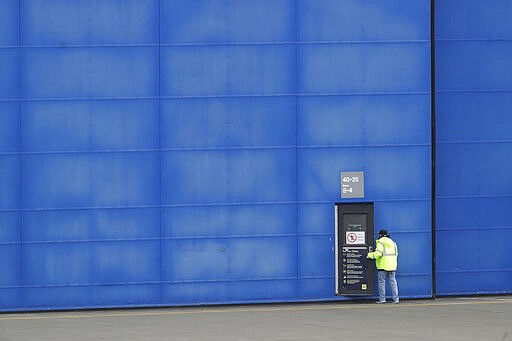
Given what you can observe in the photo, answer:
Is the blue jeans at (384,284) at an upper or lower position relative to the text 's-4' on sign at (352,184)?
lower

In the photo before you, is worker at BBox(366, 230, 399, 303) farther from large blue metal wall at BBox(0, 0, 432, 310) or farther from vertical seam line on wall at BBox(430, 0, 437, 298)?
vertical seam line on wall at BBox(430, 0, 437, 298)

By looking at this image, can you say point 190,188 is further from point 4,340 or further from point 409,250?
point 4,340

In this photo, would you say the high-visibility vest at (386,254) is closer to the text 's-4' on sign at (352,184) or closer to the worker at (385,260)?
the worker at (385,260)

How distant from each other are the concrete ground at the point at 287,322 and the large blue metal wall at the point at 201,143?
3.04ft

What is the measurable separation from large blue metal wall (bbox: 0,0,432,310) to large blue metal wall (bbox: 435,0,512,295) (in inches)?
58.3

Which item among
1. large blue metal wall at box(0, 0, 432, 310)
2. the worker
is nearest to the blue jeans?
the worker

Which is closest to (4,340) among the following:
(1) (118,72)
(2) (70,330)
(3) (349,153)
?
(2) (70,330)

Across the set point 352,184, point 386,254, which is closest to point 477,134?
point 352,184

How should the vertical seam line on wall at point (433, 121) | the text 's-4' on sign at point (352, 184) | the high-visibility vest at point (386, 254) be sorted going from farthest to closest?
the vertical seam line on wall at point (433, 121) < the text 's-4' on sign at point (352, 184) < the high-visibility vest at point (386, 254)

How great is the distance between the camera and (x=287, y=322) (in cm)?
2283

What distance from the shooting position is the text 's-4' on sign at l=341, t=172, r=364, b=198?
27141 mm

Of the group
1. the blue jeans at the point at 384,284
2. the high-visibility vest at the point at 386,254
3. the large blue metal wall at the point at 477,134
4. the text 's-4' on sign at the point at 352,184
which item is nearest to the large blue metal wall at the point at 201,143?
the text 's-4' on sign at the point at 352,184

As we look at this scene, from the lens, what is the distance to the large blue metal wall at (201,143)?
26.5 m

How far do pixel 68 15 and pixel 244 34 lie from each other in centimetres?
410
